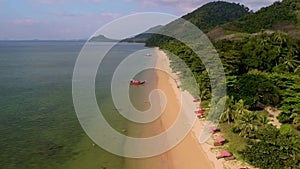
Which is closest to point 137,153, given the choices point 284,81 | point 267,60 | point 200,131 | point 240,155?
point 200,131

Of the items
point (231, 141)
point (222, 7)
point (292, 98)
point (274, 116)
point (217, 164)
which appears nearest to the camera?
point (217, 164)

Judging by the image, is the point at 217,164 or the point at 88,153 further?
the point at 88,153

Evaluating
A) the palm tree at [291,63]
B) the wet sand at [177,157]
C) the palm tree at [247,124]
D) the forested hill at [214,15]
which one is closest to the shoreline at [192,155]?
the wet sand at [177,157]

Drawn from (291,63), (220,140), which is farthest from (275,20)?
(220,140)

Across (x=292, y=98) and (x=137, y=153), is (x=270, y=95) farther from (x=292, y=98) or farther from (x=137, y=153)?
(x=137, y=153)

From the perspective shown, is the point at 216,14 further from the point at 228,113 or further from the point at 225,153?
the point at 225,153

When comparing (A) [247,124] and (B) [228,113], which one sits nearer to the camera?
(A) [247,124]
